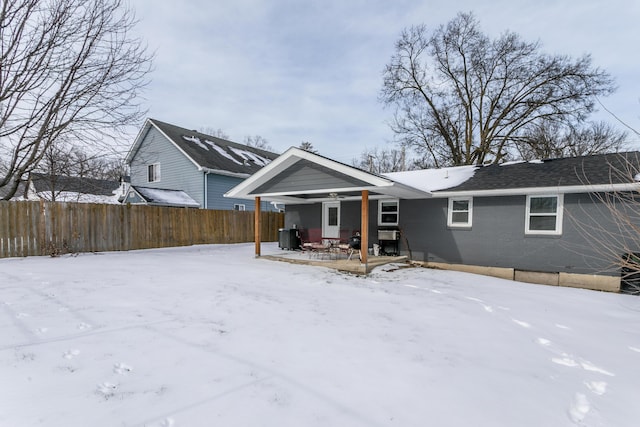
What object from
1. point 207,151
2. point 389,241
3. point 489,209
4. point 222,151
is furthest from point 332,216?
point 222,151

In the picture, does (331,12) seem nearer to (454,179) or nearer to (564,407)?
(454,179)

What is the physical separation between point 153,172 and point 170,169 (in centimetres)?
201

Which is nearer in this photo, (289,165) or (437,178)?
(289,165)

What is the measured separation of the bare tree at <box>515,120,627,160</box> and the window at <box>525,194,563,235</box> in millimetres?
12002

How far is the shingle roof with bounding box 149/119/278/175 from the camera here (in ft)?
58.1

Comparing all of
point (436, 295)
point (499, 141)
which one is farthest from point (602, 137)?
point (436, 295)

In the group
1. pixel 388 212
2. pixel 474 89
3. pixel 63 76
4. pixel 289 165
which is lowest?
pixel 388 212

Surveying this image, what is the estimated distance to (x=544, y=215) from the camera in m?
8.19

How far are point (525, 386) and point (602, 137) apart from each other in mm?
26238

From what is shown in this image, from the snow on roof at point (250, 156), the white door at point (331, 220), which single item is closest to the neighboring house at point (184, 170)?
the snow on roof at point (250, 156)

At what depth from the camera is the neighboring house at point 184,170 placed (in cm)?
1691

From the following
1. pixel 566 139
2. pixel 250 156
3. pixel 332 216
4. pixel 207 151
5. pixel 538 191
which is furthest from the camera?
pixel 250 156

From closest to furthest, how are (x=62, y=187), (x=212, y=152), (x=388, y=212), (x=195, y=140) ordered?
(x=388, y=212) < (x=62, y=187) < (x=212, y=152) < (x=195, y=140)

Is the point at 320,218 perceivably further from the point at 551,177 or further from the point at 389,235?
the point at 551,177
